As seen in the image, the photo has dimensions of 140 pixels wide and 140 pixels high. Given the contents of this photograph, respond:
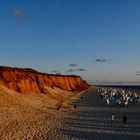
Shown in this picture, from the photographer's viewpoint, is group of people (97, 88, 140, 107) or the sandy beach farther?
group of people (97, 88, 140, 107)

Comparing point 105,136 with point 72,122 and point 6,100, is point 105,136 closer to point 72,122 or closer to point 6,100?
point 72,122

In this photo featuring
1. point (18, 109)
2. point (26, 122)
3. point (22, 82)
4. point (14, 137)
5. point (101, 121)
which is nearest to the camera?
point (14, 137)

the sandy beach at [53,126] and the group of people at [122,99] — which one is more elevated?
the group of people at [122,99]

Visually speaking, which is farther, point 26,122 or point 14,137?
point 26,122

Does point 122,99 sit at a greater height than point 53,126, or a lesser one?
greater

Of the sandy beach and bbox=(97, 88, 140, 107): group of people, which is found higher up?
bbox=(97, 88, 140, 107): group of people

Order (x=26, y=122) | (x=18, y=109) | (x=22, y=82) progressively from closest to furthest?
(x=26, y=122)
(x=18, y=109)
(x=22, y=82)

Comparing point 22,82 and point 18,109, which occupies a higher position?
point 22,82

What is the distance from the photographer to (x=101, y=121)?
34.5 m

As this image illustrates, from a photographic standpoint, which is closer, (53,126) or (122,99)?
(53,126)

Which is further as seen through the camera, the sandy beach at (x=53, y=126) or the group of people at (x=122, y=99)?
the group of people at (x=122, y=99)

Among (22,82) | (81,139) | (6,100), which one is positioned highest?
(22,82)

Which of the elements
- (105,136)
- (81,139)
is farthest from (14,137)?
(105,136)

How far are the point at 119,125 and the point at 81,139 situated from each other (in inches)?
296
